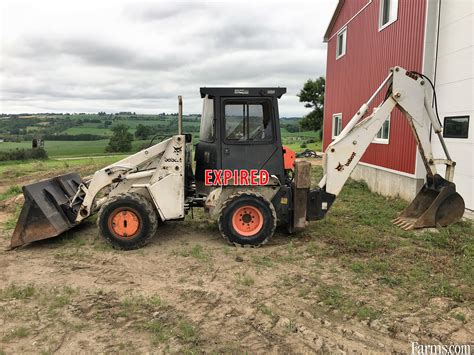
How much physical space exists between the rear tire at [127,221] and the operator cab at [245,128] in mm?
1372

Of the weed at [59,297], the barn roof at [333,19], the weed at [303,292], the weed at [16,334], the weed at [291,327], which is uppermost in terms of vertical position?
the barn roof at [333,19]

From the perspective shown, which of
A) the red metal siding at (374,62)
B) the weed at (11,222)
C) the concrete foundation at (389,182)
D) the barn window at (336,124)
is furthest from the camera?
the barn window at (336,124)

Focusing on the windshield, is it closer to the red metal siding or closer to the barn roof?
the red metal siding

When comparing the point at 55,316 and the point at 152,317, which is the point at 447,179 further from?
the point at 55,316

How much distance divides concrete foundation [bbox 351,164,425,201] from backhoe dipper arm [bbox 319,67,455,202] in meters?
3.17

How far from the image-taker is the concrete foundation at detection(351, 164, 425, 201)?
951cm

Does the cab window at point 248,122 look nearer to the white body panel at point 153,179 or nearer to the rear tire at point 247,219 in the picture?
the white body panel at point 153,179

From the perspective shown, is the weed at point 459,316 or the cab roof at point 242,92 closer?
the weed at point 459,316

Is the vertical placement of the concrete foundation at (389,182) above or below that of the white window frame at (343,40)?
below

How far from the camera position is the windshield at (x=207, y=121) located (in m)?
6.59

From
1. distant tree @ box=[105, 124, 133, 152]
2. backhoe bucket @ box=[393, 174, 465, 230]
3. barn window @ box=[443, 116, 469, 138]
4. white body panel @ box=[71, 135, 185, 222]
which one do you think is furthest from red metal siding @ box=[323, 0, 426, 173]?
distant tree @ box=[105, 124, 133, 152]

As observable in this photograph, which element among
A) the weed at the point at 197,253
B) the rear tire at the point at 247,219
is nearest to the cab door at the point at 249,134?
the rear tire at the point at 247,219

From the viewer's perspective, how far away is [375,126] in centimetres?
657

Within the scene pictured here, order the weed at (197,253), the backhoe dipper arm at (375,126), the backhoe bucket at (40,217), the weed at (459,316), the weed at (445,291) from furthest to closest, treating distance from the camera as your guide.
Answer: the backhoe dipper arm at (375,126)
the backhoe bucket at (40,217)
the weed at (197,253)
the weed at (445,291)
the weed at (459,316)
